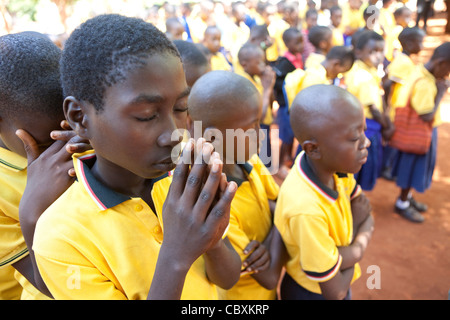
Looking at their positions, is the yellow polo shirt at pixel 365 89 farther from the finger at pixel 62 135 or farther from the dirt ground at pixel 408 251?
the finger at pixel 62 135

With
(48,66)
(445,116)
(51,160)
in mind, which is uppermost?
(48,66)


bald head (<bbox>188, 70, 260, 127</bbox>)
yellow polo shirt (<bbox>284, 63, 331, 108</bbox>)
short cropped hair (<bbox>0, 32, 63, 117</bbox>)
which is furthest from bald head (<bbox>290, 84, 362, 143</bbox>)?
yellow polo shirt (<bbox>284, 63, 331, 108</bbox>)

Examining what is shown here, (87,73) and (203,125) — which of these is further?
(203,125)

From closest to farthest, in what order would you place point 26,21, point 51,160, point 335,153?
point 51,160
point 335,153
point 26,21

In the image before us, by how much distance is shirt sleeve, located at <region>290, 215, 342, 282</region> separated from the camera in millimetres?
1401

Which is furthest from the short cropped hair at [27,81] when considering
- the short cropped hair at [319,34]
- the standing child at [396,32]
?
the standing child at [396,32]

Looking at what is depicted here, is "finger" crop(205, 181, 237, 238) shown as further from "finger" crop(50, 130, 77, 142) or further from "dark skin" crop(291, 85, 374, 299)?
"dark skin" crop(291, 85, 374, 299)

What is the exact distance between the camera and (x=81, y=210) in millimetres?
944

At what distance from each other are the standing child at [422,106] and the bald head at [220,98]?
2.53 m

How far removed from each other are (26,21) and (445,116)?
17849mm

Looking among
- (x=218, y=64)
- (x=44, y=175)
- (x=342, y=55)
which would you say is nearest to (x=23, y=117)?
(x=44, y=175)

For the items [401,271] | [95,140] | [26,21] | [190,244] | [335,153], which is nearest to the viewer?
[190,244]

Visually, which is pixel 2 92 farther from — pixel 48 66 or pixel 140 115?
pixel 140 115
